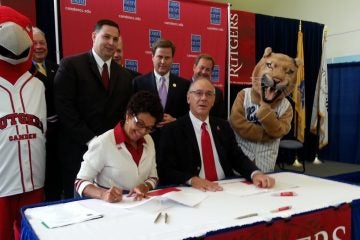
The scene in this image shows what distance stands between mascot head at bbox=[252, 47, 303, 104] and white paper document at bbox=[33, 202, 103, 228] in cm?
120

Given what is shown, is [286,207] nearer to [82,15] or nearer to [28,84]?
[28,84]

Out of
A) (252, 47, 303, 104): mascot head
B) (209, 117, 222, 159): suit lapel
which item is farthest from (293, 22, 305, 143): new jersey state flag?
(209, 117, 222, 159): suit lapel

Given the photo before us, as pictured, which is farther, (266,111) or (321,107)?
(321,107)

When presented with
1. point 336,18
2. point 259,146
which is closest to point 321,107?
point 336,18

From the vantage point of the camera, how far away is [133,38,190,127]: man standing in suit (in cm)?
226

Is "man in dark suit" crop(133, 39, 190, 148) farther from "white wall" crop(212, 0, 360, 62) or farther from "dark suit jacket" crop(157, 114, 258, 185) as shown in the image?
"white wall" crop(212, 0, 360, 62)

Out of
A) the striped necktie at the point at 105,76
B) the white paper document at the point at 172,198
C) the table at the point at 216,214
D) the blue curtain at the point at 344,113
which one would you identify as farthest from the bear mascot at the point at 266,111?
the blue curtain at the point at 344,113

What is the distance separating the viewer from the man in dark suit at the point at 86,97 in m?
1.86

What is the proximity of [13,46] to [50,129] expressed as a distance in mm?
557

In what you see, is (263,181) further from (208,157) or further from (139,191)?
(139,191)

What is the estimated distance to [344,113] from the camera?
5.74m

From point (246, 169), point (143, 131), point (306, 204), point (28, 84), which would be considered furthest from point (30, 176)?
point (306, 204)

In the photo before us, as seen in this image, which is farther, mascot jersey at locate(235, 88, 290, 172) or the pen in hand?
mascot jersey at locate(235, 88, 290, 172)

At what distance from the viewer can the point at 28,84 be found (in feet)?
5.59
